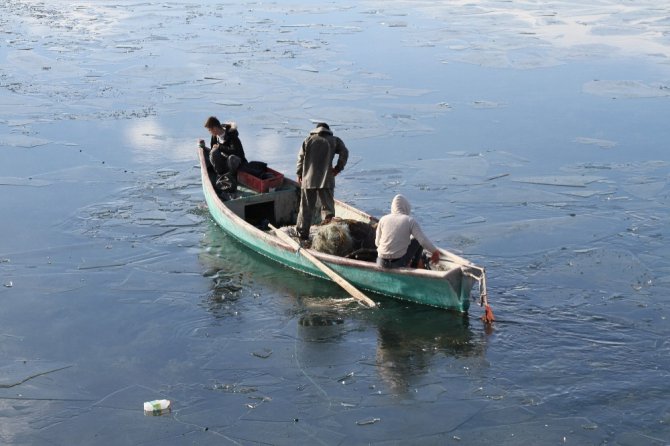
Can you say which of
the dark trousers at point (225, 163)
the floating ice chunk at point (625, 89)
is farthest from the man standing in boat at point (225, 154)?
the floating ice chunk at point (625, 89)

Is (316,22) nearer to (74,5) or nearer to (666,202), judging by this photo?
(74,5)

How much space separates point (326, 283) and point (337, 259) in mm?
515

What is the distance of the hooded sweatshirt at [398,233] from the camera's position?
9453mm

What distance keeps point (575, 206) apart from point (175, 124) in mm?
7101

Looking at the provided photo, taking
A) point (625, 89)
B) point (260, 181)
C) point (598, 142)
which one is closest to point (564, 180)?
point (598, 142)

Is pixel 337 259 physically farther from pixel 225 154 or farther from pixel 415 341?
pixel 225 154

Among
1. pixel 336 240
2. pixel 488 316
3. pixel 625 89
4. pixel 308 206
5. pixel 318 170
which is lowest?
pixel 488 316

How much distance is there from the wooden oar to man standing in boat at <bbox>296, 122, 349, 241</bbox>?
0.42 m

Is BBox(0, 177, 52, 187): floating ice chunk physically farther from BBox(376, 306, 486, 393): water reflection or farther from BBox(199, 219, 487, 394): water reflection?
BBox(376, 306, 486, 393): water reflection

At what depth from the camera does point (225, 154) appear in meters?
12.6

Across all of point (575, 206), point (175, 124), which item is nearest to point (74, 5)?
point (175, 124)

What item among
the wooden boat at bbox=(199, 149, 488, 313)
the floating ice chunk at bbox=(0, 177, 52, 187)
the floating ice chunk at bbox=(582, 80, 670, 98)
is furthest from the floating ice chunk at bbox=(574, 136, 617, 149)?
the floating ice chunk at bbox=(0, 177, 52, 187)

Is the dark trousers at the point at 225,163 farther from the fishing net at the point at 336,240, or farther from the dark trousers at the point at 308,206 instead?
the fishing net at the point at 336,240

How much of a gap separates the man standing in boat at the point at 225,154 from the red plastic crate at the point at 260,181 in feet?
0.44
